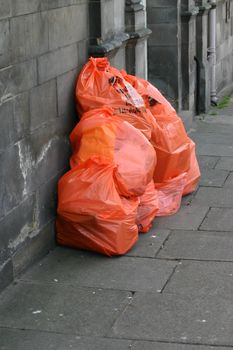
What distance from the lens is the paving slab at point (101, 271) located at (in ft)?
19.4

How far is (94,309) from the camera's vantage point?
17.9 ft

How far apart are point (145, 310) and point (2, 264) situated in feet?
3.28

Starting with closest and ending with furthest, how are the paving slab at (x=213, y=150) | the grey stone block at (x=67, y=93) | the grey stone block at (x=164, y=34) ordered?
the grey stone block at (x=67, y=93)
the paving slab at (x=213, y=150)
the grey stone block at (x=164, y=34)

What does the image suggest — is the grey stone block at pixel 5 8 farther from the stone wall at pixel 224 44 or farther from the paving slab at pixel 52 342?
the stone wall at pixel 224 44

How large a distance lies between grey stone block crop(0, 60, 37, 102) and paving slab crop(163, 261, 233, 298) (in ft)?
5.36

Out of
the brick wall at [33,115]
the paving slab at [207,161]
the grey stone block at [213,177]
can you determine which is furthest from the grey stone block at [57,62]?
the paving slab at [207,161]

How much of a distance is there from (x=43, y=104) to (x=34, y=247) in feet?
3.38

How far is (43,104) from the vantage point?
20.9 feet

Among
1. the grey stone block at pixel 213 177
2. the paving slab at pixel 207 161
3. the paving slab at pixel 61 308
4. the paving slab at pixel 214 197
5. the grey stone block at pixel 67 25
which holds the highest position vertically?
the grey stone block at pixel 67 25

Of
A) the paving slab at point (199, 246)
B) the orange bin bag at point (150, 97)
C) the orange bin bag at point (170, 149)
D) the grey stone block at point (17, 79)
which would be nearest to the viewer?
the grey stone block at point (17, 79)

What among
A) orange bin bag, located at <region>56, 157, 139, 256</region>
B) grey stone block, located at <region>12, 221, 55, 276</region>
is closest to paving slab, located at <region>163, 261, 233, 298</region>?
orange bin bag, located at <region>56, 157, 139, 256</region>

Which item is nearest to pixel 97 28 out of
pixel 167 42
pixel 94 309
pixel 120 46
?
pixel 120 46

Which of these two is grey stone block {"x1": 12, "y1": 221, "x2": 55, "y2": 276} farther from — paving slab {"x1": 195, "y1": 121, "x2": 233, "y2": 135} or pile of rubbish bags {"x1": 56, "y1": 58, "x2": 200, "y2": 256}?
paving slab {"x1": 195, "y1": 121, "x2": 233, "y2": 135}

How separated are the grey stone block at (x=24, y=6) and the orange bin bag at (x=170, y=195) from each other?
2177 millimetres
